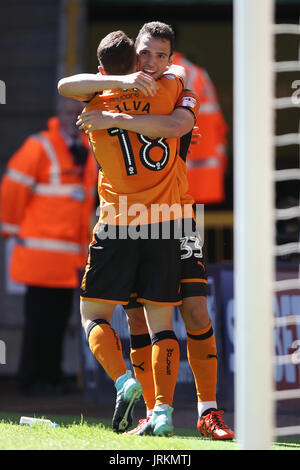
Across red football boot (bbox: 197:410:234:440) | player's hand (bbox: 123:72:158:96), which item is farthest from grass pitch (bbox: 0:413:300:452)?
player's hand (bbox: 123:72:158:96)

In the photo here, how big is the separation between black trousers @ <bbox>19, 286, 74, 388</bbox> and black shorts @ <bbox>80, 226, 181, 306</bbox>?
308cm

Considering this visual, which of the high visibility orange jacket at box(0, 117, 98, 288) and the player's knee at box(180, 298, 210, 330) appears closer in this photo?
the player's knee at box(180, 298, 210, 330)

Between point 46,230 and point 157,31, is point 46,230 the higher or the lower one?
the higher one

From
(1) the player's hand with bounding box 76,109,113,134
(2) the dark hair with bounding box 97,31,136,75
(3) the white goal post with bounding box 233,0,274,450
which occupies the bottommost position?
(3) the white goal post with bounding box 233,0,274,450

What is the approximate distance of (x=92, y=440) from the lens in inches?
164

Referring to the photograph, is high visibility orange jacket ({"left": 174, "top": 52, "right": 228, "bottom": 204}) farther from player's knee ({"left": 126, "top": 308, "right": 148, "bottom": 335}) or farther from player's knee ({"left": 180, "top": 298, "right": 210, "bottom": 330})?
player's knee ({"left": 180, "top": 298, "right": 210, "bottom": 330})

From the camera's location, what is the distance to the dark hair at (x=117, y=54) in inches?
171

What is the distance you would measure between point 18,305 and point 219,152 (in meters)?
2.12

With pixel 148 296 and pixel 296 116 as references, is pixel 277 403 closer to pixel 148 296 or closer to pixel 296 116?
pixel 148 296

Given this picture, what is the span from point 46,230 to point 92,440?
11.3 feet

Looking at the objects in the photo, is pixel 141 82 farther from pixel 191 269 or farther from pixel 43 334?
pixel 43 334

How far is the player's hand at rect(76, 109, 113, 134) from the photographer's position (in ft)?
14.2

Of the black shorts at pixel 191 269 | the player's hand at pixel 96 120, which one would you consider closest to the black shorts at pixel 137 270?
the black shorts at pixel 191 269

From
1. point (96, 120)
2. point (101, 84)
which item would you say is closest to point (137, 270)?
point (96, 120)
